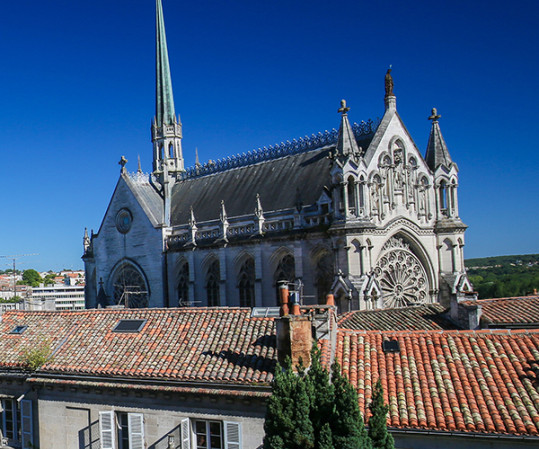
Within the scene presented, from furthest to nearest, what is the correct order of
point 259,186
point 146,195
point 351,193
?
1. point 146,195
2. point 259,186
3. point 351,193

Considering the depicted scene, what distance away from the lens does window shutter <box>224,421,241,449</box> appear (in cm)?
1719

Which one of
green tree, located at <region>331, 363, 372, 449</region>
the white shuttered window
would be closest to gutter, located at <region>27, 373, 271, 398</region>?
the white shuttered window

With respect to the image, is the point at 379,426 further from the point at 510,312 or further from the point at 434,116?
the point at 434,116

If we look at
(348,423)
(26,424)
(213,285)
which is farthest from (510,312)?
(213,285)

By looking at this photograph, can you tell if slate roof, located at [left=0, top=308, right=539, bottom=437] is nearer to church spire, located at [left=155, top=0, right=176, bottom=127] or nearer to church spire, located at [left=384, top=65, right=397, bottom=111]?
church spire, located at [left=384, top=65, right=397, bottom=111]

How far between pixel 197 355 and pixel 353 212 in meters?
17.4

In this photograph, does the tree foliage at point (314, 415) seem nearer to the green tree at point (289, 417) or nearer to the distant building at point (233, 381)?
the green tree at point (289, 417)

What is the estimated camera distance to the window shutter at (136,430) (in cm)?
1848

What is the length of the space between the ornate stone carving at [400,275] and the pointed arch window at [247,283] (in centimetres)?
878

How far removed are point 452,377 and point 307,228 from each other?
20378 millimetres

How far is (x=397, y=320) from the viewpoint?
89.8ft

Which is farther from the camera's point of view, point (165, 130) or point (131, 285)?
point (165, 130)

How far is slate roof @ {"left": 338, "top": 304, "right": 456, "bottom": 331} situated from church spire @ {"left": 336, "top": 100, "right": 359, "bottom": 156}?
9.80 meters

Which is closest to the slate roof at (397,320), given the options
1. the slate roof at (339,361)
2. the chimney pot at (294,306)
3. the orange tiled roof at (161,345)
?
the slate roof at (339,361)
